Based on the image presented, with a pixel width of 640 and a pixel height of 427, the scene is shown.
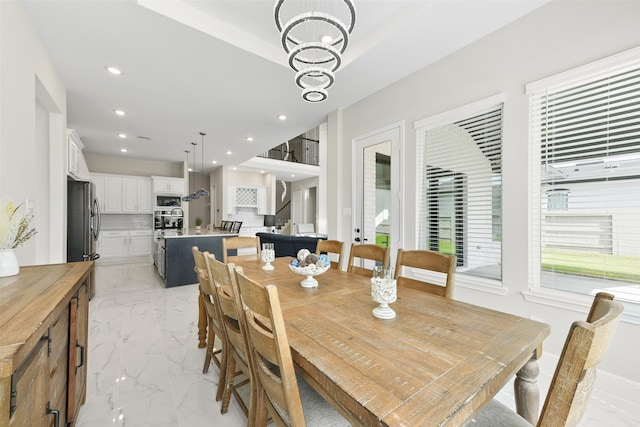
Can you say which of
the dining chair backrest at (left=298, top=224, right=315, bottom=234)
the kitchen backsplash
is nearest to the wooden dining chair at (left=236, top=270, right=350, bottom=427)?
the kitchen backsplash

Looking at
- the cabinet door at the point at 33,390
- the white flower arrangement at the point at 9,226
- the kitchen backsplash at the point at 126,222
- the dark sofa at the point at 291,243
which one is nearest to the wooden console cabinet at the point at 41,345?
the cabinet door at the point at 33,390

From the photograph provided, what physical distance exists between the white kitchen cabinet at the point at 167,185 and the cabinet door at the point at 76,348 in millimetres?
6816

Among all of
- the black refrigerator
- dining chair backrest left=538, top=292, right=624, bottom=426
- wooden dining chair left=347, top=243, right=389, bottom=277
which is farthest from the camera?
the black refrigerator

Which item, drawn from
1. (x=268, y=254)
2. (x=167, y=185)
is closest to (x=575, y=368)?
(x=268, y=254)

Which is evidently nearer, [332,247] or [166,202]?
[332,247]

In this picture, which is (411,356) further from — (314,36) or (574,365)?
(314,36)

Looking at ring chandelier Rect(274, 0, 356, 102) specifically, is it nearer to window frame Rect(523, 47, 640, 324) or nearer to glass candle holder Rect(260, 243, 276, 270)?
glass candle holder Rect(260, 243, 276, 270)

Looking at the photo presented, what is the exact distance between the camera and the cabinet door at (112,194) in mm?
7047

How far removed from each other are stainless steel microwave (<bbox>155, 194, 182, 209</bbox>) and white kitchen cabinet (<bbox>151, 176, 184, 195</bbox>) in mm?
189

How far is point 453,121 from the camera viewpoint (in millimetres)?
2713

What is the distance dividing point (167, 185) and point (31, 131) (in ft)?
19.3

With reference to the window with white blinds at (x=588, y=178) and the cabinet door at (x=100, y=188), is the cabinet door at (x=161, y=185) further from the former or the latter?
the window with white blinds at (x=588, y=178)

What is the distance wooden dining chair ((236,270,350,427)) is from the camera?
881 millimetres

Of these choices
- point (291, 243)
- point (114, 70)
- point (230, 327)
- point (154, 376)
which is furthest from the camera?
point (291, 243)
